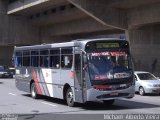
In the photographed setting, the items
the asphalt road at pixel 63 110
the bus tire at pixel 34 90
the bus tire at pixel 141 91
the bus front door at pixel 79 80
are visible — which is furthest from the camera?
the bus tire at pixel 141 91

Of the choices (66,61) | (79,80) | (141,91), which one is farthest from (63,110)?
(141,91)

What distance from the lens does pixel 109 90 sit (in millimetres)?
16766

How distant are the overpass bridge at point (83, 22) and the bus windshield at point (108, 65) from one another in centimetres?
1940

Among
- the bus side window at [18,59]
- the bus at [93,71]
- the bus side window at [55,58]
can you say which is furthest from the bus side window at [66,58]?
the bus side window at [18,59]

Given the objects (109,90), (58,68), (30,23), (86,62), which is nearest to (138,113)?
(109,90)

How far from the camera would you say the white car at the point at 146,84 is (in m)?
25.4

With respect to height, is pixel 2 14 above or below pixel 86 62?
above

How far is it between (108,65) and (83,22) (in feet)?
114

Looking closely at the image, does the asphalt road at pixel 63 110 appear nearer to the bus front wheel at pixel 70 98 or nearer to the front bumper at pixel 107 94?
the bus front wheel at pixel 70 98

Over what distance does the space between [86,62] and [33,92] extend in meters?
6.68

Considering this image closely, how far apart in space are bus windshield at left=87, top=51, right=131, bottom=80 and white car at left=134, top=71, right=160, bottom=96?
333 inches

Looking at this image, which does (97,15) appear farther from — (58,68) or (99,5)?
(58,68)

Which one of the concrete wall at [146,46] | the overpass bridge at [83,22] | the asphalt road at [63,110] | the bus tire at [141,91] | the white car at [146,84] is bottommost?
the asphalt road at [63,110]

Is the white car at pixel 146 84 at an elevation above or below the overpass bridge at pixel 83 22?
below
